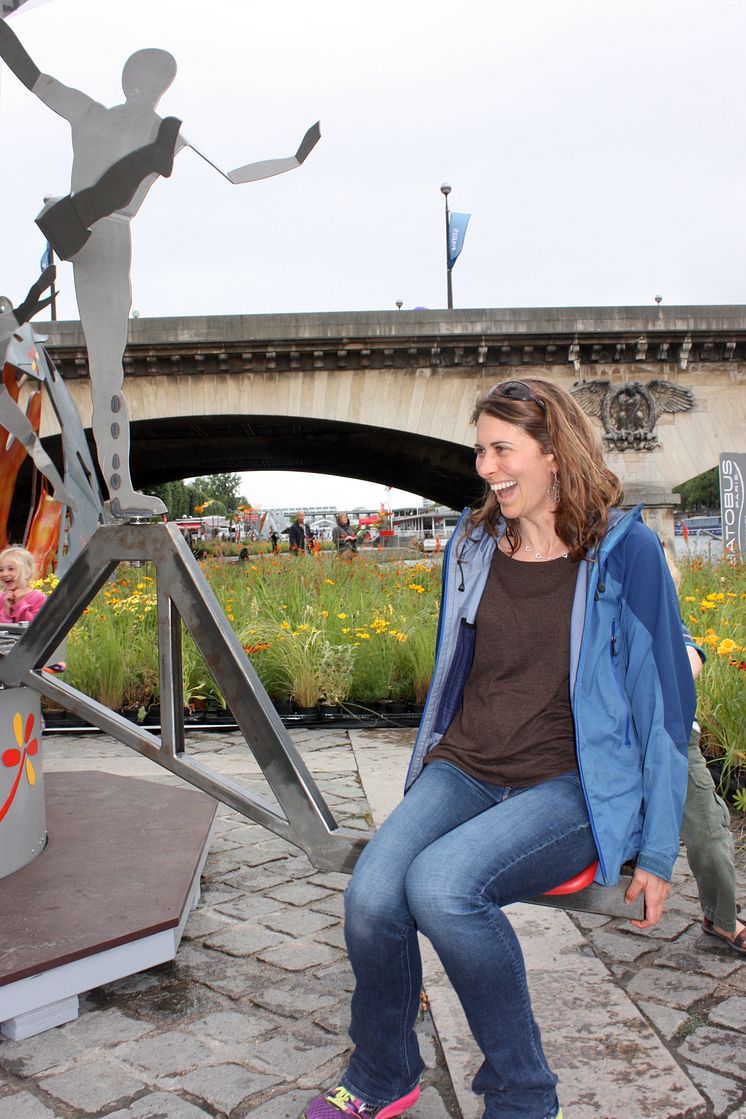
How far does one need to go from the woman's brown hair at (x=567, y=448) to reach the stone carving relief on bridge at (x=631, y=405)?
58.3 ft

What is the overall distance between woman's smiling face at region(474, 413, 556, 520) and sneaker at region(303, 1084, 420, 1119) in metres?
1.37

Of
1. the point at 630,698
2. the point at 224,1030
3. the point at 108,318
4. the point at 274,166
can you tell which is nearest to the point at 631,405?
the point at 274,166

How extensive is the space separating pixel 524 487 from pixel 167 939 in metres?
1.75

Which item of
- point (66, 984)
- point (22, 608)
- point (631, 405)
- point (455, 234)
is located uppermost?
point (455, 234)

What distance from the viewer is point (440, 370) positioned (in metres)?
19.1

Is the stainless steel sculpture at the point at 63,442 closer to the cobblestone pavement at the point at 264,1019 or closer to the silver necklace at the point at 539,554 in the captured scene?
the cobblestone pavement at the point at 264,1019

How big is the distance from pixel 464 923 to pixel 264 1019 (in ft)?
3.48

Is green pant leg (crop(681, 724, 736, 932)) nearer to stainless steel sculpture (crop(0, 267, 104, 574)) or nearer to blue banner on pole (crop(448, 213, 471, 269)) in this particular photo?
stainless steel sculpture (crop(0, 267, 104, 574))

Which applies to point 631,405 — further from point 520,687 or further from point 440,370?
point 520,687

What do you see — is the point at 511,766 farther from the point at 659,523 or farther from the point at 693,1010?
the point at 659,523

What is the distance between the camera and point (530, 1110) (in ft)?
5.93

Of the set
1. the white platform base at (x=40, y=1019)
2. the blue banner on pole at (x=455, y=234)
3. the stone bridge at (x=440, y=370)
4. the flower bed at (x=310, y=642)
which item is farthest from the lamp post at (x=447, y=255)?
the white platform base at (x=40, y=1019)

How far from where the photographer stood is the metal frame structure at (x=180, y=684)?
2.27m

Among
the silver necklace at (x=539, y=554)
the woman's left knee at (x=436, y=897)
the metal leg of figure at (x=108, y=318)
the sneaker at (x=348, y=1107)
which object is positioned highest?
the metal leg of figure at (x=108, y=318)
